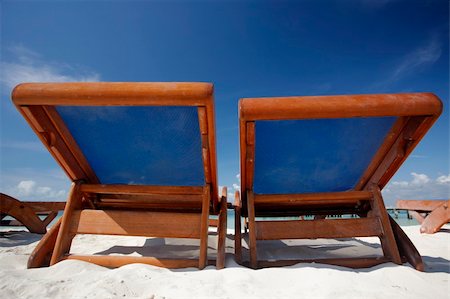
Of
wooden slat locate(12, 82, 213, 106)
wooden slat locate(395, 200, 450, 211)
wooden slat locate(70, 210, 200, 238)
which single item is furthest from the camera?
wooden slat locate(395, 200, 450, 211)

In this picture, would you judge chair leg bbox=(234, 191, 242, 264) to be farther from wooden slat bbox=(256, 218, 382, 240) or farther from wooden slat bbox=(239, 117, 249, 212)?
wooden slat bbox=(239, 117, 249, 212)

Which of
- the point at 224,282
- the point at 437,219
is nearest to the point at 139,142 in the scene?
the point at 224,282

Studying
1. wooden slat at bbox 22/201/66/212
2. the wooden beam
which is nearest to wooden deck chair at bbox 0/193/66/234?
wooden slat at bbox 22/201/66/212

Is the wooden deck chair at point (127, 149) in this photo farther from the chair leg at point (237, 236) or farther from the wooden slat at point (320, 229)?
the wooden slat at point (320, 229)

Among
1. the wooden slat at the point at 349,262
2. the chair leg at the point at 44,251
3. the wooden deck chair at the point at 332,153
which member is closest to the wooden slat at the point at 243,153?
the wooden deck chair at the point at 332,153

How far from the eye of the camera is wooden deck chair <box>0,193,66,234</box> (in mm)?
3969

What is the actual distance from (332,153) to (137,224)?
1881mm

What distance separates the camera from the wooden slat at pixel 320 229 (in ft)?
6.94

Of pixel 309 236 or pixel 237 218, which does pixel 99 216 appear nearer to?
pixel 237 218

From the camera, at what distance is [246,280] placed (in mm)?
1501

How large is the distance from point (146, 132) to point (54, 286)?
1.17m

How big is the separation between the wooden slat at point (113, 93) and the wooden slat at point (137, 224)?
104cm

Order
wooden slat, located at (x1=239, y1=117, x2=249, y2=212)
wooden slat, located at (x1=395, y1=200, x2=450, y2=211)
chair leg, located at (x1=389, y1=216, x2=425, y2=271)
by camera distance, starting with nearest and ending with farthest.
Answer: wooden slat, located at (x1=239, y1=117, x2=249, y2=212), chair leg, located at (x1=389, y1=216, x2=425, y2=271), wooden slat, located at (x1=395, y1=200, x2=450, y2=211)

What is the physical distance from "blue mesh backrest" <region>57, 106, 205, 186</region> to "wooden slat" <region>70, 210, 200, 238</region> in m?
0.47
